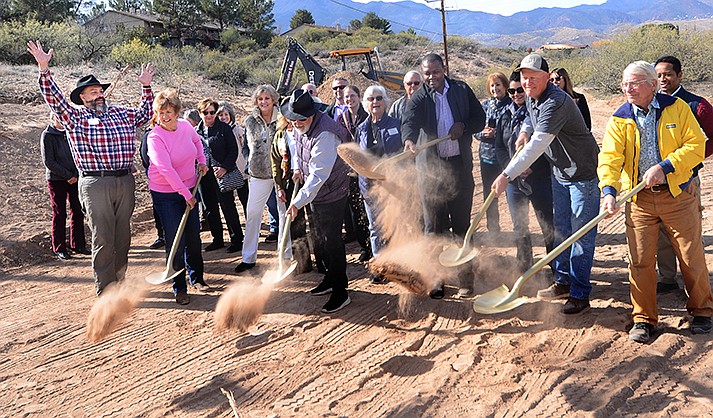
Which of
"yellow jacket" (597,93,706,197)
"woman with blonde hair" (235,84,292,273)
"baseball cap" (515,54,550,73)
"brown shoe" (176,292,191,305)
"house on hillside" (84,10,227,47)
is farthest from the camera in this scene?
"house on hillside" (84,10,227,47)

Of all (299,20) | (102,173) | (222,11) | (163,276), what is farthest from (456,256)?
(299,20)

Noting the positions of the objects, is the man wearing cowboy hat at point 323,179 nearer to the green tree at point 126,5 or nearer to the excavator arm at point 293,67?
the excavator arm at point 293,67

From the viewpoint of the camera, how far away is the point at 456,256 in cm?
463

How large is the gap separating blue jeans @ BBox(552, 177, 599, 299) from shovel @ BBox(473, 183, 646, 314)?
27cm

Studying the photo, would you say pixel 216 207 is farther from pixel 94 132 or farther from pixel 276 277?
pixel 276 277

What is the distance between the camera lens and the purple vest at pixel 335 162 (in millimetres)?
4492

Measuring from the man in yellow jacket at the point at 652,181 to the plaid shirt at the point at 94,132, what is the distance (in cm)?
380

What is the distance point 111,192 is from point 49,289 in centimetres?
164

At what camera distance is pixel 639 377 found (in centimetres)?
339

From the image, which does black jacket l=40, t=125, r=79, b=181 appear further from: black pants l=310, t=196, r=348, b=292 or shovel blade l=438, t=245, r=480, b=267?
shovel blade l=438, t=245, r=480, b=267

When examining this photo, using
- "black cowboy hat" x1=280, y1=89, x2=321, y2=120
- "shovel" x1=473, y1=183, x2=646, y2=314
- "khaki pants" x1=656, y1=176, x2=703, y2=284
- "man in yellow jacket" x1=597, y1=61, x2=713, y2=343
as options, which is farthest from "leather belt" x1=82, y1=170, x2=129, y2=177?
"khaki pants" x1=656, y1=176, x2=703, y2=284

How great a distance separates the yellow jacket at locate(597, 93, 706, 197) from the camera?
350 centimetres

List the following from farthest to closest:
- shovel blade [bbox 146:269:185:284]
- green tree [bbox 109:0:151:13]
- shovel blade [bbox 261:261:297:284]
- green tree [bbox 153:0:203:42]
Answer: green tree [bbox 109:0:151:13]
green tree [bbox 153:0:203:42]
shovel blade [bbox 146:269:185:284]
shovel blade [bbox 261:261:297:284]

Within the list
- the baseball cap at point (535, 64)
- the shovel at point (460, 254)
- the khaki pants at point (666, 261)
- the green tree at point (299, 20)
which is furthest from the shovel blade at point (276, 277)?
the green tree at point (299, 20)
